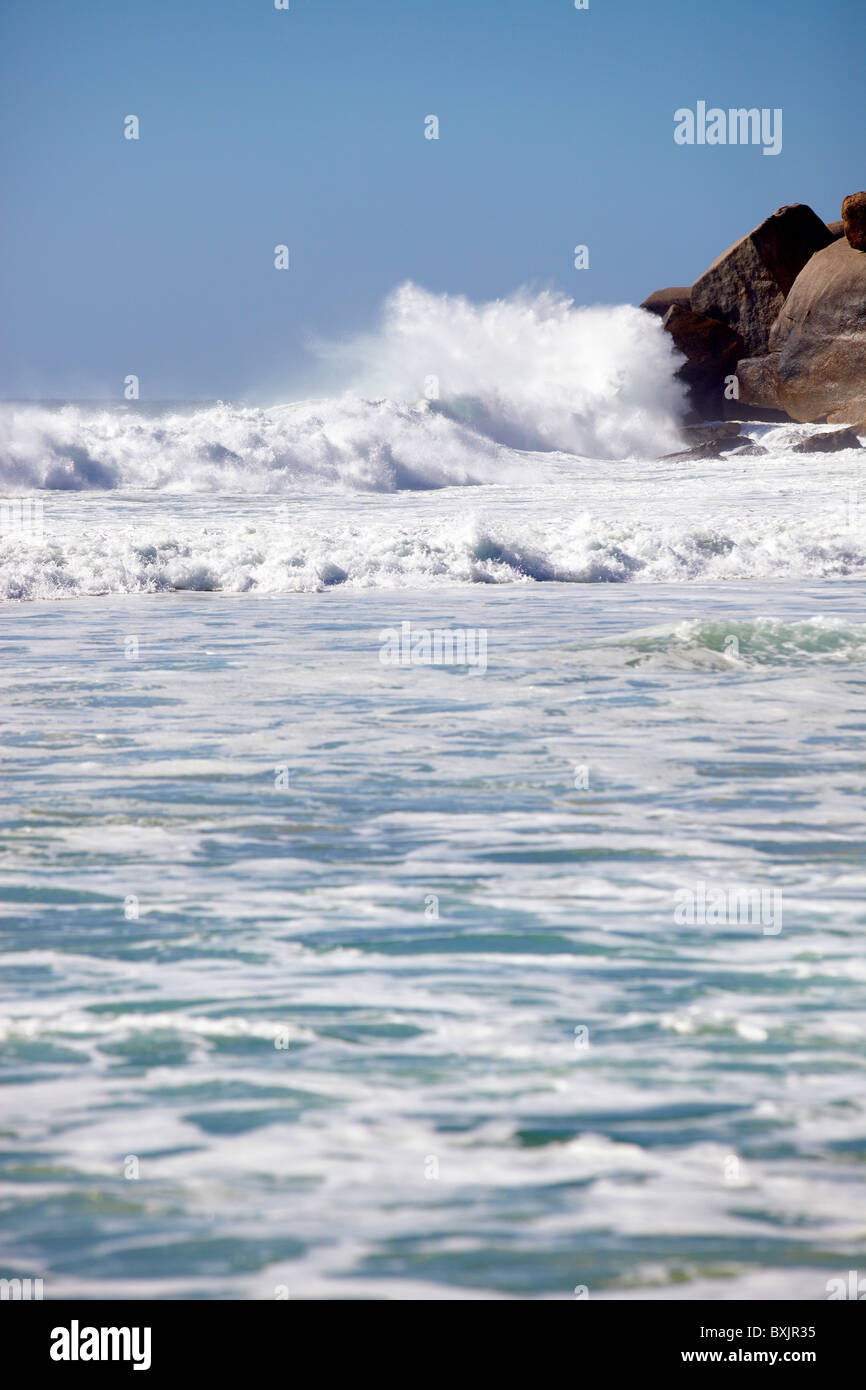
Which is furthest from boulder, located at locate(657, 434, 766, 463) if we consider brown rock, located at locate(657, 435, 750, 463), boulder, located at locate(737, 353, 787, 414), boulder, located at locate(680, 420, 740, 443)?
boulder, located at locate(737, 353, 787, 414)

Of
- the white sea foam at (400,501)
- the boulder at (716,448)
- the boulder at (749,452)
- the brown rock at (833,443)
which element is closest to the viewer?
the white sea foam at (400,501)

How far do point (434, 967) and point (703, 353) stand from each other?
61.5 metres

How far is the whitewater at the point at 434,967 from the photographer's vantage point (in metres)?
2.50

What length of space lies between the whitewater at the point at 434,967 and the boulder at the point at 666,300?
57056mm

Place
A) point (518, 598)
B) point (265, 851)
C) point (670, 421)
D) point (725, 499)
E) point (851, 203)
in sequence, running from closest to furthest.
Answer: point (265, 851)
point (518, 598)
point (725, 499)
point (851, 203)
point (670, 421)

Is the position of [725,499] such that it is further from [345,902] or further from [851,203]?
[851,203]

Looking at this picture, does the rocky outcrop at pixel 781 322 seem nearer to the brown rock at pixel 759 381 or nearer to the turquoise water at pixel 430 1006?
the brown rock at pixel 759 381

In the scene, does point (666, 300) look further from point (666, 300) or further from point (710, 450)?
point (710, 450)

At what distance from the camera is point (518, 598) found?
47.6 ft

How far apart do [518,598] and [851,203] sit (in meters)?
44.9

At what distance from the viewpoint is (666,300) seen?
66.2 metres
